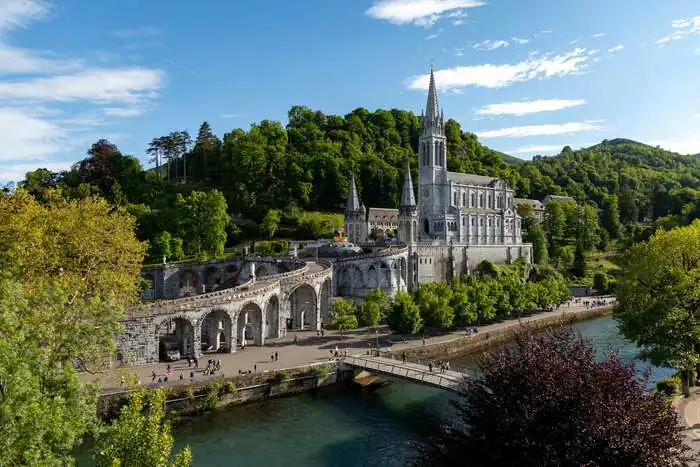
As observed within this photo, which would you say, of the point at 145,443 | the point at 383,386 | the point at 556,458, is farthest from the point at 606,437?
the point at 383,386

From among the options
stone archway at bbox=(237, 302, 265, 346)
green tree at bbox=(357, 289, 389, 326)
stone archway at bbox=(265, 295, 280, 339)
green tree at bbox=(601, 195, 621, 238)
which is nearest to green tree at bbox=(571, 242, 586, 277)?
green tree at bbox=(601, 195, 621, 238)

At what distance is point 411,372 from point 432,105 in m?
60.4

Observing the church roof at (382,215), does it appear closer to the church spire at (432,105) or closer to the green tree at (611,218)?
the church spire at (432,105)

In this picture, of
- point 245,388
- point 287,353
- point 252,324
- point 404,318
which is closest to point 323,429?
point 245,388

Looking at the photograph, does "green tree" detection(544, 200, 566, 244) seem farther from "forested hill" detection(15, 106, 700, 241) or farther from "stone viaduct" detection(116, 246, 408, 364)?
"stone viaduct" detection(116, 246, 408, 364)

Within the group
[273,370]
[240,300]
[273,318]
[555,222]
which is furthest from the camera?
[555,222]

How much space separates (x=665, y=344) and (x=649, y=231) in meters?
81.3

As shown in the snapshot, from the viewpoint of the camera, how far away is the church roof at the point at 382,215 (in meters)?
92.2

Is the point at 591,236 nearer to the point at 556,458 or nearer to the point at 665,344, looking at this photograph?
the point at 665,344

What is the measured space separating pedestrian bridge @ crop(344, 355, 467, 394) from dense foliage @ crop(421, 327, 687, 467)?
33.9 ft

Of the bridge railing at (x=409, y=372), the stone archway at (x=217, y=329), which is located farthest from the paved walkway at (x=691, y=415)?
the stone archway at (x=217, y=329)

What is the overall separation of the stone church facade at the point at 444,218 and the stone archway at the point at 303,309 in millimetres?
24360

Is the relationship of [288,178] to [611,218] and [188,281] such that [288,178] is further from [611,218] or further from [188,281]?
[611,218]

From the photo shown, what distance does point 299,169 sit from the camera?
9462 centimetres
